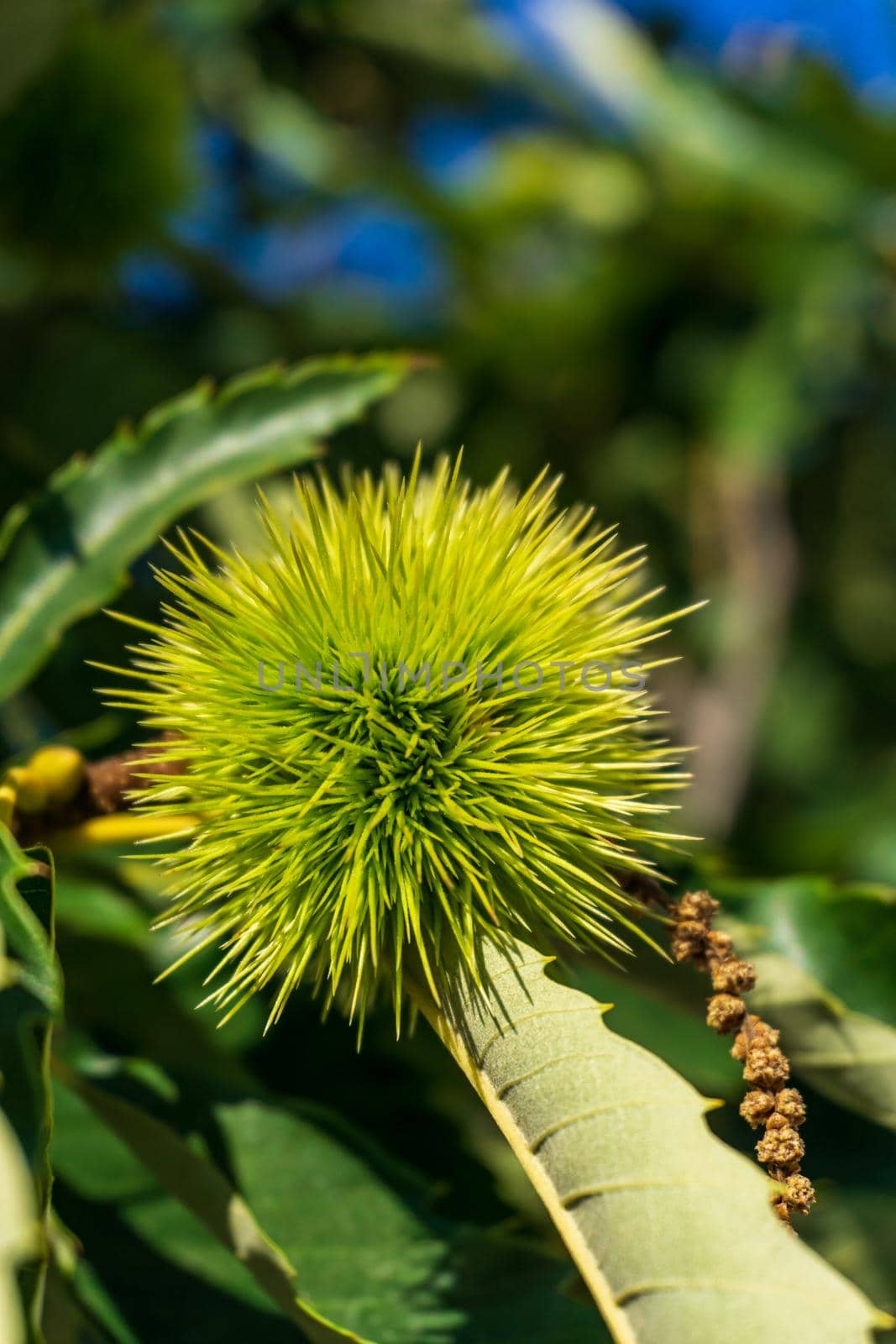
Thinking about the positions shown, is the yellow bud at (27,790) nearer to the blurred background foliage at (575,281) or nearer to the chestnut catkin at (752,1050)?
the chestnut catkin at (752,1050)

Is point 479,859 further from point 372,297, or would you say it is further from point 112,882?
point 372,297

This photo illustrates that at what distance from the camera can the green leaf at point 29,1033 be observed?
2.24ft

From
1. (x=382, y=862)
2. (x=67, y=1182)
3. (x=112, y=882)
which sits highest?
(x=382, y=862)

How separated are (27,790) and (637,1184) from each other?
0.54m

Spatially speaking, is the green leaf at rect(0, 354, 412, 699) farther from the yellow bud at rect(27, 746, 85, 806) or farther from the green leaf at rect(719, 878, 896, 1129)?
the green leaf at rect(719, 878, 896, 1129)

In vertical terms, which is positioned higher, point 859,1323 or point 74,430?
point 74,430

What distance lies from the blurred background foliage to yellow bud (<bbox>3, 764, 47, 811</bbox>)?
2.98ft

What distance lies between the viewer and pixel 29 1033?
0.70 metres

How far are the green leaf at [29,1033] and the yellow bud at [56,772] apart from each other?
0.81ft

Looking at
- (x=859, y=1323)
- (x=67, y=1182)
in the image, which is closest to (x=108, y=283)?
(x=67, y=1182)

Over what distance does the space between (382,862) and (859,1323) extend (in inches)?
15.2

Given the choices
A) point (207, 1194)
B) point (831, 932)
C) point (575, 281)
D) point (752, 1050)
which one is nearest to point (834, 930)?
point (831, 932)

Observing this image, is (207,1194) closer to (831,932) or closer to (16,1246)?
(16,1246)

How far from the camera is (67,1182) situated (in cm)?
113
